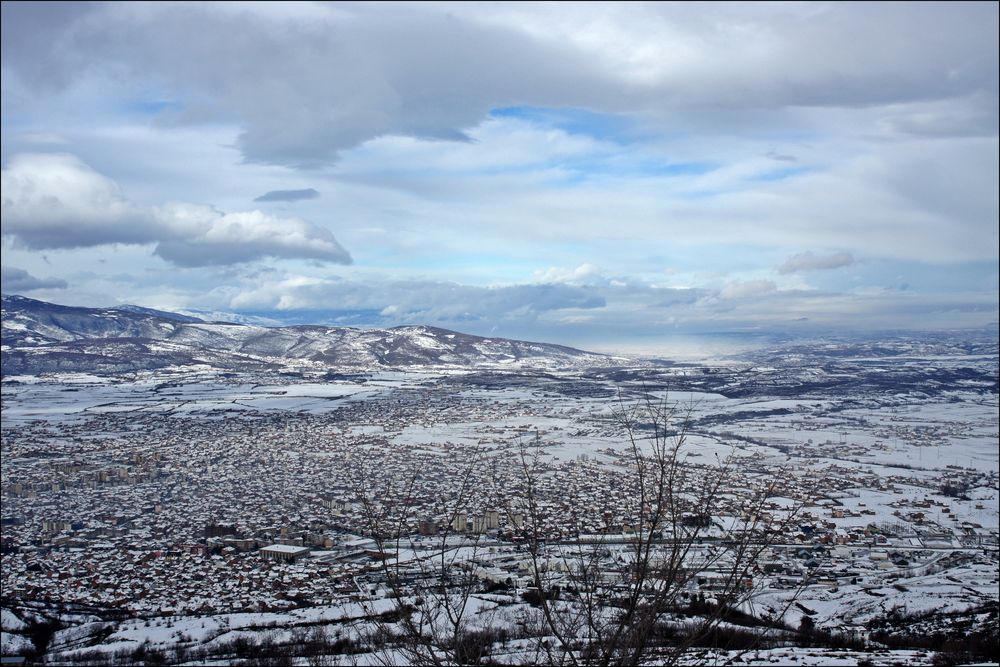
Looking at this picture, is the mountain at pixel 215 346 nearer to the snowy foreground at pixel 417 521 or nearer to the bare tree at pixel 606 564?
the snowy foreground at pixel 417 521

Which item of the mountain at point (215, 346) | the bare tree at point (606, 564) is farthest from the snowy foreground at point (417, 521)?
the mountain at point (215, 346)

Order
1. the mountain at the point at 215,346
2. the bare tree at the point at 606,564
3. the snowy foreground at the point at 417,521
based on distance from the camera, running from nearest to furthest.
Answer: the bare tree at the point at 606,564 < the snowy foreground at the point at 417,521 < the mountain at the point at 215,346

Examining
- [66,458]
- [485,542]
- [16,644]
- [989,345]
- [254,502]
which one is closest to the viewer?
[16,644]

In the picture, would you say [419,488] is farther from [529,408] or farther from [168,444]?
[529,408]

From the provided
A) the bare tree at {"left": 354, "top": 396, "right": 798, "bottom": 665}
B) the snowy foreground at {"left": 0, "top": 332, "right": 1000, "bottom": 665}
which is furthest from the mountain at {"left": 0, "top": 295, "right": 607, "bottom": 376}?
the bare tree at {"left": 354, "top": 396, "right": 798, "bottom": 665}

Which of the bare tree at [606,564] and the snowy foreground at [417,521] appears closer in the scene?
the bare tree at [606,564]

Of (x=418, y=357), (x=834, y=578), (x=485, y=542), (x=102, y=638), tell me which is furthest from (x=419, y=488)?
(x=418, y=357)

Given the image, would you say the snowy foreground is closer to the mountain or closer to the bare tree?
the bare tree

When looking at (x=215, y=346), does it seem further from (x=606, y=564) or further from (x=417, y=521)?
(x=606, y=564)
